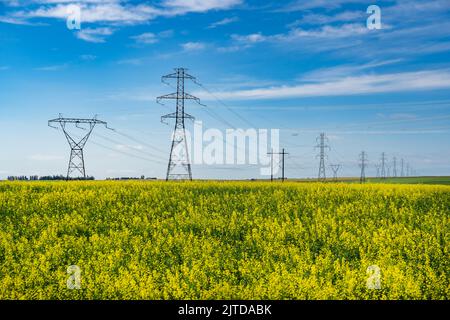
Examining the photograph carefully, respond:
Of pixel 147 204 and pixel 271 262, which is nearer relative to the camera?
pixel 271 262

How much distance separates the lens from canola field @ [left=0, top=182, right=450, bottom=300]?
11.7 metres

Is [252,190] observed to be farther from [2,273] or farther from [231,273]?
[2,273]

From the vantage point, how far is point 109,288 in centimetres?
1139

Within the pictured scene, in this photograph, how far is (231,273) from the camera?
13.6 meters

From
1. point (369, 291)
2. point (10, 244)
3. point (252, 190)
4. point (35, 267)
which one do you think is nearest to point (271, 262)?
point (369, 291)

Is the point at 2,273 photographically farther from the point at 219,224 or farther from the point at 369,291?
the point at 369,291

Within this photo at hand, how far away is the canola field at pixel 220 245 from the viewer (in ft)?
38.3

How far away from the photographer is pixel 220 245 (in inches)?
667
